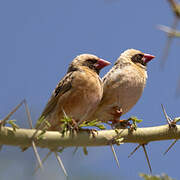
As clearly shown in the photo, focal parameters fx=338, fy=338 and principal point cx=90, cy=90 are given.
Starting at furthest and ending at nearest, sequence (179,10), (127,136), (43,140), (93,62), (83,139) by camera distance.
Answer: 1. (93,62)
2. (127,136)
3. (83,139)
4. (43,140)
5. (179,10)

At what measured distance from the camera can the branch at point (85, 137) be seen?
10.5 feet

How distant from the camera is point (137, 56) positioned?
671 cm

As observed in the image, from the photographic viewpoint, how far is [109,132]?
4.08 metres

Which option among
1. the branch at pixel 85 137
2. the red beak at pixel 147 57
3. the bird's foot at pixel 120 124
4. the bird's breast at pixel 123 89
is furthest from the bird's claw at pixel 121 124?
the red beak at pixel 147 57

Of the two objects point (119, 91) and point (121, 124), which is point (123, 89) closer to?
point (119, 91)

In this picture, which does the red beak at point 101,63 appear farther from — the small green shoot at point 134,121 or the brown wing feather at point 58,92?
the small green shoot at point 134,121

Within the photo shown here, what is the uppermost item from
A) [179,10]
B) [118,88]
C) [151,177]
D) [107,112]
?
[179,10]

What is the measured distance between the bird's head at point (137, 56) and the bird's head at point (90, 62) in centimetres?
72

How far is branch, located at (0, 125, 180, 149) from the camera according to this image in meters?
3.20

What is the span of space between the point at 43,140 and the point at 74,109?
178 cm

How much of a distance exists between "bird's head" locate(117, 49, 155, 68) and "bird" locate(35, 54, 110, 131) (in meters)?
0.92

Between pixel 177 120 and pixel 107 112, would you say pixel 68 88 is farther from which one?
pixel 177 120

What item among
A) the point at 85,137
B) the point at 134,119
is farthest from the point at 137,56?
the point at 85,137

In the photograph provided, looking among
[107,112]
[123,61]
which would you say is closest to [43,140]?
[107,112]
